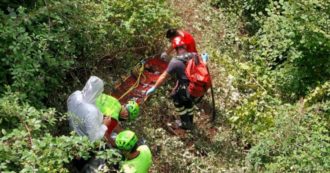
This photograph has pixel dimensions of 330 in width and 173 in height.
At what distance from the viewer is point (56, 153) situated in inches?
173

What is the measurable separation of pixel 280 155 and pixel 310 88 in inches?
77.8

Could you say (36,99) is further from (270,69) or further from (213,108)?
(270,69)

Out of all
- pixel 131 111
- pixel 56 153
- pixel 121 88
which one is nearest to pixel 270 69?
pixel 121 88

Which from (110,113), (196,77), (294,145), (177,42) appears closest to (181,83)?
(196,77)

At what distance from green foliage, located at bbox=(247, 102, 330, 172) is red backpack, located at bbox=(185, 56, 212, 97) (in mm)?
1146

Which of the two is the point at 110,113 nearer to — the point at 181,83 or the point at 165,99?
the point at 181,83

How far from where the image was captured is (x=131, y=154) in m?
5.62

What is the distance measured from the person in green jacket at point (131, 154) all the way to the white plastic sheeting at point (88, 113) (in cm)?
24

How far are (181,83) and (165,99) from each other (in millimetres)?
734

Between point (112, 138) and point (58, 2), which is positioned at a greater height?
point (58, 2)

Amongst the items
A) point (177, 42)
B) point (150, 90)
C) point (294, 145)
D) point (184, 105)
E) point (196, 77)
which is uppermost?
point (177, 42)

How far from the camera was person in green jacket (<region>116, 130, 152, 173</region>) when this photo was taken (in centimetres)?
552

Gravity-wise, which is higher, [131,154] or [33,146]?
[33,146]

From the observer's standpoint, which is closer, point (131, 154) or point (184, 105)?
point (131, 154)
